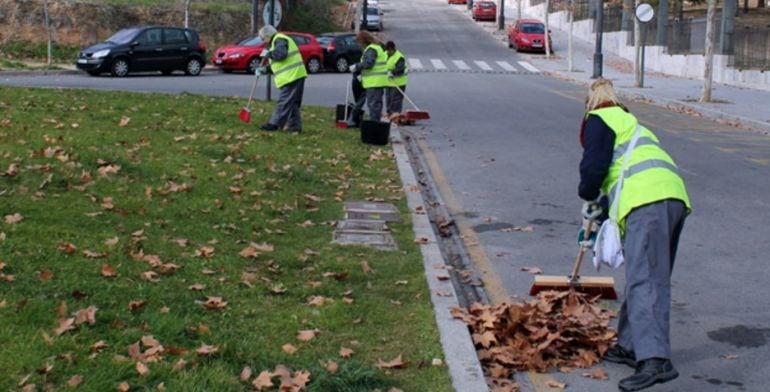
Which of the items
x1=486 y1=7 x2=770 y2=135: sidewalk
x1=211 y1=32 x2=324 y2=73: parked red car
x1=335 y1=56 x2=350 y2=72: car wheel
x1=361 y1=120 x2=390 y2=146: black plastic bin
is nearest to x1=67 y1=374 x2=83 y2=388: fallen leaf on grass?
x1=361 y1=120 x2=390 y2=146: black plastic bin

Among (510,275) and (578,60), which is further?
(578,60)

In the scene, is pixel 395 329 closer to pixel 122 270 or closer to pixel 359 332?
pixel 359 332

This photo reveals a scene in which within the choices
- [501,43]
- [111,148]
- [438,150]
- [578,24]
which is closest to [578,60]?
[501,43]

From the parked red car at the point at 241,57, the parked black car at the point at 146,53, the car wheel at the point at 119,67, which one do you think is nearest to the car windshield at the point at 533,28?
the parked red car at the point at 241,57

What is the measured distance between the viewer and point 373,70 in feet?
60.2

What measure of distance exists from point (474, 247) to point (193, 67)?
26178 millimetres

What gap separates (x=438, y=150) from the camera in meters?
16.6

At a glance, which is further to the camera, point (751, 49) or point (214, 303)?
point (751, 49)

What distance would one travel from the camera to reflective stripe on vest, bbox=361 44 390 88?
18359 millimetres

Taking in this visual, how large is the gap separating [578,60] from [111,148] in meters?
41.9

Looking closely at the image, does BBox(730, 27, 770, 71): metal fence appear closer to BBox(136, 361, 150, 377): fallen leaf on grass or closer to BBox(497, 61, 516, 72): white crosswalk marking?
BBox(497, 61, 516, 72): white crosswalk marking

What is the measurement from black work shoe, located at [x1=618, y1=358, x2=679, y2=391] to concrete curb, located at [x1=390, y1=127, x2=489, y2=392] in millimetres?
800

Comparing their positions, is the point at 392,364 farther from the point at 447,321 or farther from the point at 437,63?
the point at 437,63

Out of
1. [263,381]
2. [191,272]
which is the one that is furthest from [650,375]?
[191,272]
